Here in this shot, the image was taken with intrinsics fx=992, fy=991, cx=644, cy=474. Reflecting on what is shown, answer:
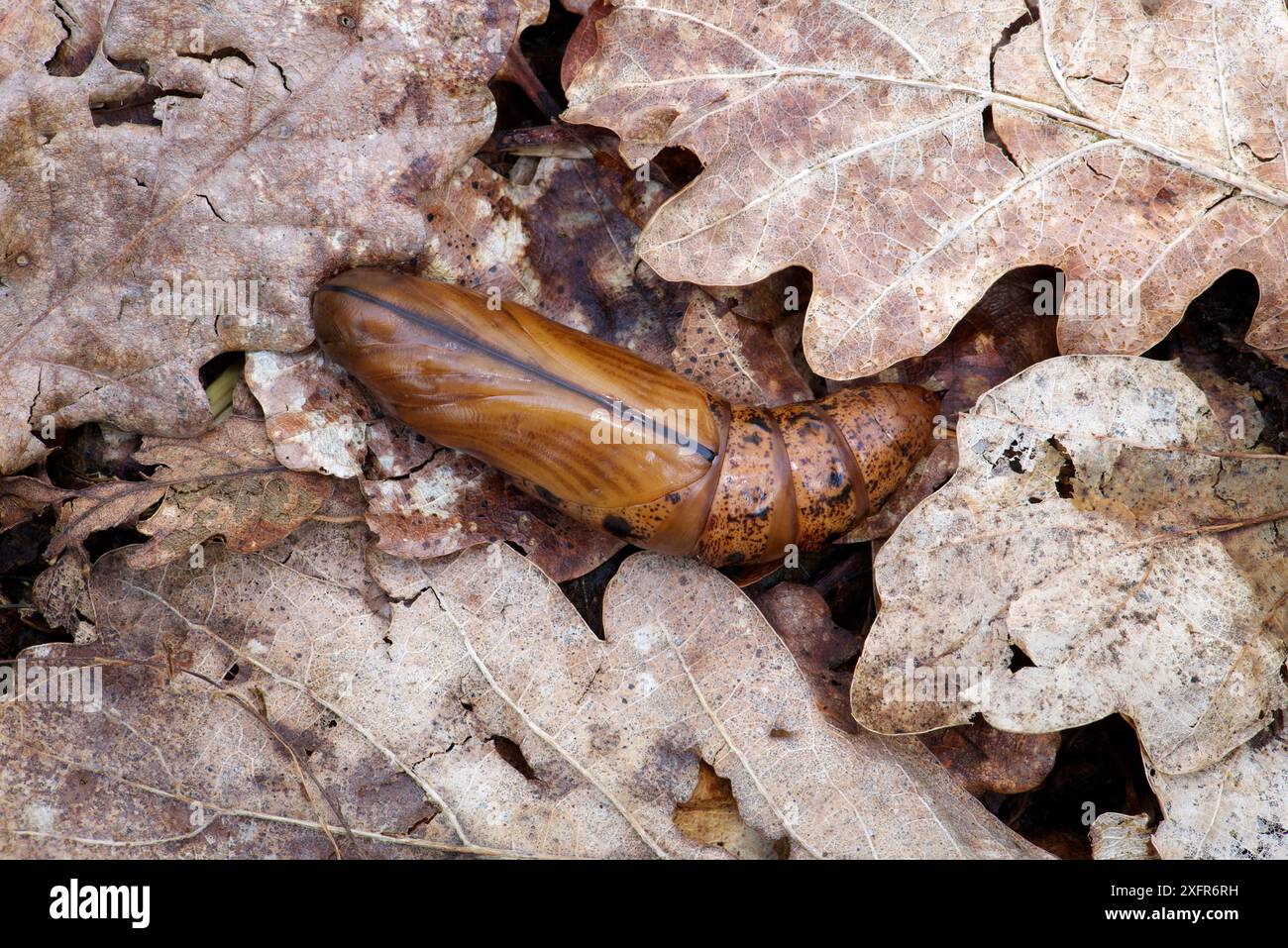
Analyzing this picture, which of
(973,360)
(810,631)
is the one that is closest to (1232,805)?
(810,631)

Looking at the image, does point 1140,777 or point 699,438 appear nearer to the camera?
point 699,438

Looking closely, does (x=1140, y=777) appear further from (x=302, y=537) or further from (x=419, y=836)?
(x=302, y=537)

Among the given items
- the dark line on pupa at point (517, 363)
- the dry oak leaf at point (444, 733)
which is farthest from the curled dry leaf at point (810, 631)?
the dark line on pupa at point (517, 363)

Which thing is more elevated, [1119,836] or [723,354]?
[723,354]

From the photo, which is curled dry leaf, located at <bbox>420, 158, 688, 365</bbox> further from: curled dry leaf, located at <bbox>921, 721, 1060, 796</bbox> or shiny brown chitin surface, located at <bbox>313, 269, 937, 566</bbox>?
curled dry leaf, located at <bbox>921, 721, 1060, 796</bbox>

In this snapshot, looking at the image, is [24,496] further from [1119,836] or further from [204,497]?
[1119,836]
